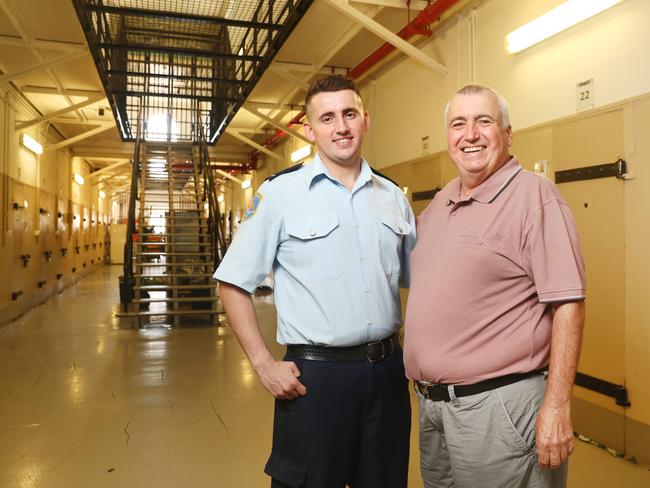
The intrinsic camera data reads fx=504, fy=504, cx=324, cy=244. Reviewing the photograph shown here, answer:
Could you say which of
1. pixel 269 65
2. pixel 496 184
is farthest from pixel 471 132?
pixel 269 65

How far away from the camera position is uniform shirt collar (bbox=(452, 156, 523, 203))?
4.82 feet

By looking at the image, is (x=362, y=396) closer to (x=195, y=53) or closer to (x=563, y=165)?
(x=563, y=165)

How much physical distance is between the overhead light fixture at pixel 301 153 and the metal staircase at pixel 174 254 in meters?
1.67

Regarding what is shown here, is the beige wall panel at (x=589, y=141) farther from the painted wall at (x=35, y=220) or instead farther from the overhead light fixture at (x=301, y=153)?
the painted wall at (x=35, y=220)

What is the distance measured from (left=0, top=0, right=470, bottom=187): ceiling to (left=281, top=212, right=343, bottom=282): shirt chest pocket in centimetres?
346

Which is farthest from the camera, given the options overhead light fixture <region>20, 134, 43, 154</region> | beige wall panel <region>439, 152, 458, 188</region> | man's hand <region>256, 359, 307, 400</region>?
overhead light fixture <region>20, 134, 43, 154</region>

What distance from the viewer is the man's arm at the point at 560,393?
130 centimetres

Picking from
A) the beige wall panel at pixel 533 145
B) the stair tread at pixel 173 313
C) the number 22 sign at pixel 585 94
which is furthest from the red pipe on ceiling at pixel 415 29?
the stair tread at pixel 173 313

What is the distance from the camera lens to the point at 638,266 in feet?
9.79

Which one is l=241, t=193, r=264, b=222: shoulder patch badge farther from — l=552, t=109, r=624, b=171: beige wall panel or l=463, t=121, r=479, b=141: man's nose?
l=552, t=109, r=624, b=171: beige wall panel

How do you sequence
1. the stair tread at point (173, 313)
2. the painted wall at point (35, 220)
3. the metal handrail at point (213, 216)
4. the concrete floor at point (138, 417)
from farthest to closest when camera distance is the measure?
the metal handrail at point (213, 216) → the painted wall at point (35, 220) → the stair tread at point (173, 313) → the concrete floor at point (138, 417)

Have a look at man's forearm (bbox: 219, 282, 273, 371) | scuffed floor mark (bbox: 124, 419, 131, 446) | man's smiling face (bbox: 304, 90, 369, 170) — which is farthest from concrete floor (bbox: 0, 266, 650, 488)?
Result: man's smiling face (bbox: 304, 90, 369, 170)

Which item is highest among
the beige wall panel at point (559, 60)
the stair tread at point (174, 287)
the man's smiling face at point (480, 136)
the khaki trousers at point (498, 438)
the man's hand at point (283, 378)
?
the beige wall panel at point (559, 60)

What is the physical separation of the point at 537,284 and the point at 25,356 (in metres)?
5.68
